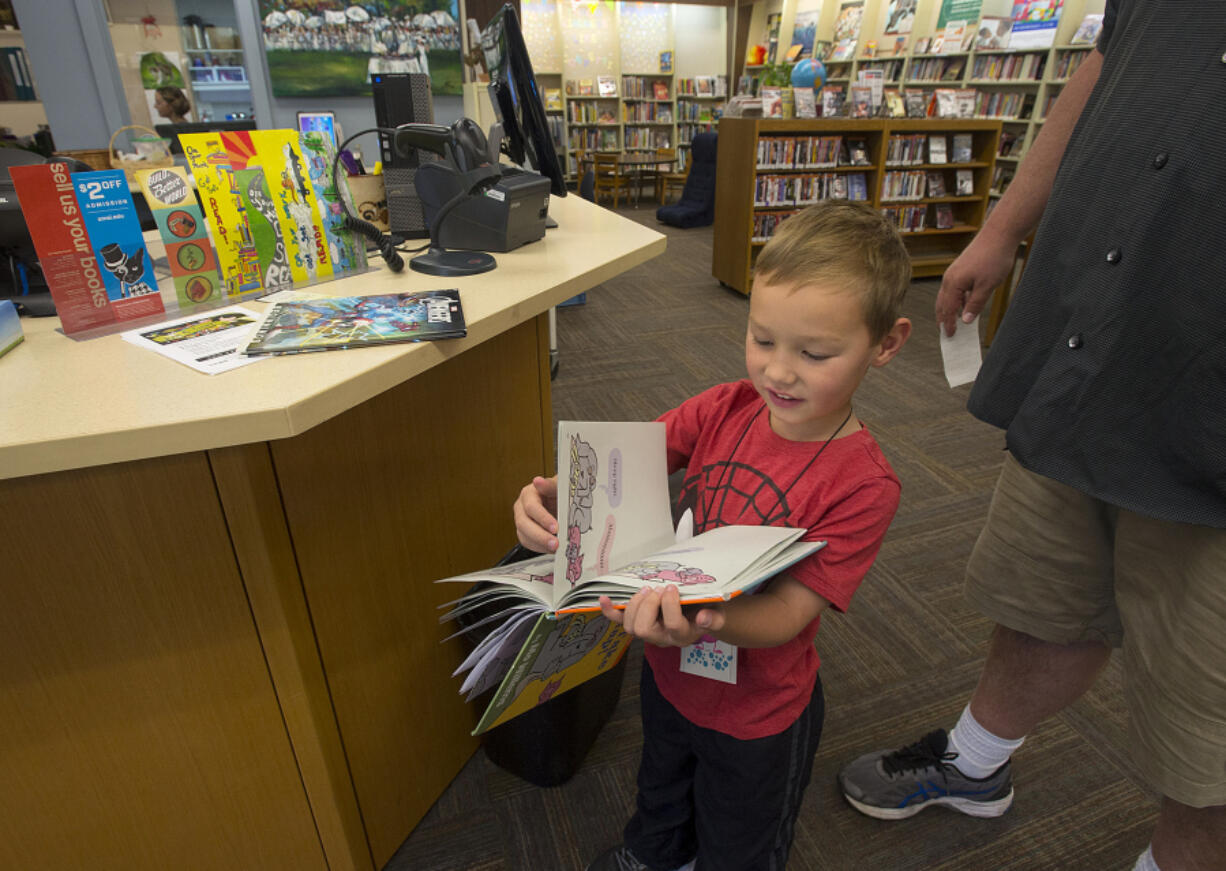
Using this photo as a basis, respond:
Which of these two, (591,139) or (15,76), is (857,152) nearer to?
(591,139)

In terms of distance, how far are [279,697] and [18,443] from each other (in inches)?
18.5

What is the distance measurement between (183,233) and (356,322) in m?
0.32

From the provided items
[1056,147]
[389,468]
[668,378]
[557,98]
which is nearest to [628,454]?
[389,468]

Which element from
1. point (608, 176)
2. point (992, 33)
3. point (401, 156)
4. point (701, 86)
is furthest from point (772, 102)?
point (701, 86)

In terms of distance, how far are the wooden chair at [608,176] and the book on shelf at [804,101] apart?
3.65 meters

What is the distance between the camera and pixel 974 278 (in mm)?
1021

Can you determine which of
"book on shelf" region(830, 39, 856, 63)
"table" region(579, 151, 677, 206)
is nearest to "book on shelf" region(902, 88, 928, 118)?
"book on shelf" region(830, 39, 856, 63)

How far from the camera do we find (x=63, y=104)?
4012 millimetres

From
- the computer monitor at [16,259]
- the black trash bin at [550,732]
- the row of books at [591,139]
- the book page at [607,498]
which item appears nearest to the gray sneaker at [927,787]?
the black trash bin at [550,732]

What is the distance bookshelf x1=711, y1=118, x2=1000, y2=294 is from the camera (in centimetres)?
422

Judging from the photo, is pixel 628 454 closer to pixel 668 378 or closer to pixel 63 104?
pixel 668 378

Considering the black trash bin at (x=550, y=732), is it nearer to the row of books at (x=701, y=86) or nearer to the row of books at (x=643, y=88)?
the row of books at (x=643, y=88)

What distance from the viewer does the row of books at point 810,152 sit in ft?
13.9

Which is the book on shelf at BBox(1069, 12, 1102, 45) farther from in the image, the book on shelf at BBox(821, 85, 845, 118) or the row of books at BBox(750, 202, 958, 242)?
the book on shelf at BBox(821, 85, 845, 118)
